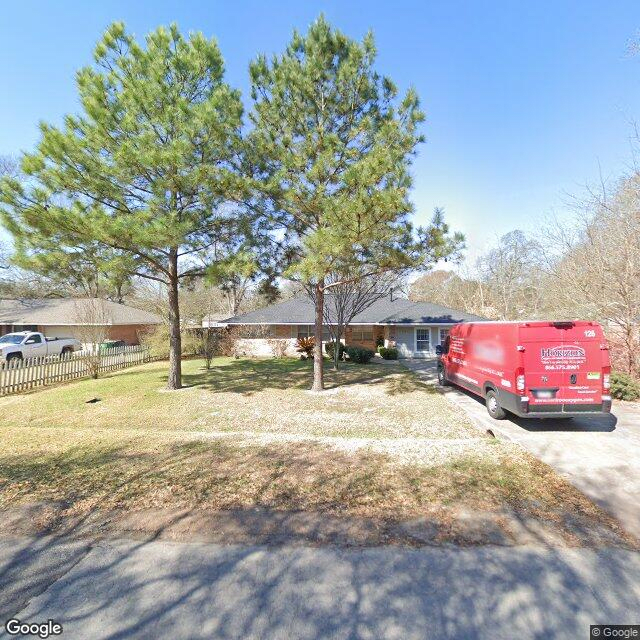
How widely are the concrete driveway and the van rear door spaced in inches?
28.6

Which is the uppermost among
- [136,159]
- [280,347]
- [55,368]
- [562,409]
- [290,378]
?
[136,159]

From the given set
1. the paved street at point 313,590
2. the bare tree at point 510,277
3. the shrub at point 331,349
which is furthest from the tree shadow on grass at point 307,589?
the bare tree at point 510,277

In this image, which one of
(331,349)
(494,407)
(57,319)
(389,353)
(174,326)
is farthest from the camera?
(57,319)

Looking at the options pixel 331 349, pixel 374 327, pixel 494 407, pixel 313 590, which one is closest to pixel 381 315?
pixel 374 327

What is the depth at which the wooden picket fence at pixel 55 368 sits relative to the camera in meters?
10.8

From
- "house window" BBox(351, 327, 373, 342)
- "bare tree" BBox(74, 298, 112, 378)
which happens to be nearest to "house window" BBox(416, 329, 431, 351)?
"house window" BBox(351, 327, 373, 342)

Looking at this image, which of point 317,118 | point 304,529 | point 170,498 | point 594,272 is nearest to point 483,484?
point 304,529

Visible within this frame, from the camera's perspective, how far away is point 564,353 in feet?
21.6

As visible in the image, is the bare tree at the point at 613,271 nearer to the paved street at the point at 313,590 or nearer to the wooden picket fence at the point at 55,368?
the paved street at the point at 313,590

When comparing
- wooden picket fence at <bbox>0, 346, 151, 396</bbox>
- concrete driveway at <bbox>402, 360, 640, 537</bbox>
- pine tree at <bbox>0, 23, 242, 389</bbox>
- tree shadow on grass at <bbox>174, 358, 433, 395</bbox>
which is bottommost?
concrete driveway at <bbox>402, 360, 640, 537</bbox>

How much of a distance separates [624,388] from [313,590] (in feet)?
35.7

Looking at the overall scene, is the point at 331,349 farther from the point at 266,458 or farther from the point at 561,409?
the point at 266,458

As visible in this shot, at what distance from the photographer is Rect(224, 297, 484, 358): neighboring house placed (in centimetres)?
2103

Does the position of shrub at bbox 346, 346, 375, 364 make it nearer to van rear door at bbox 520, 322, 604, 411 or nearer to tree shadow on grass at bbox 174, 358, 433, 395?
tree shadow on grass at bbox 174, 358, 433, 395
